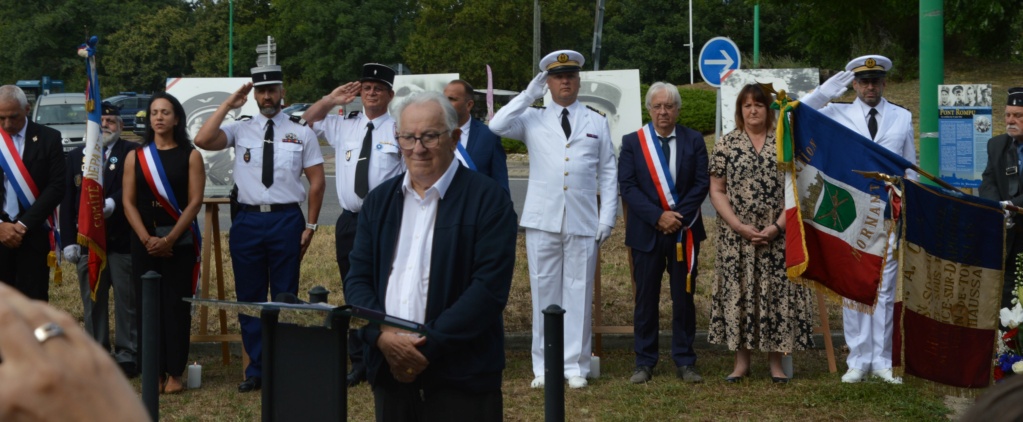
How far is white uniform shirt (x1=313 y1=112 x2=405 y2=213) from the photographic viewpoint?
27.3 feet

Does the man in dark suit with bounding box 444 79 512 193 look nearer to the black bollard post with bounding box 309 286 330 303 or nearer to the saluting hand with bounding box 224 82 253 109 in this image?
the saluting hand with bounding box 224 82 253 109

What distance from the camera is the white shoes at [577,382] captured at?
27.5 feet

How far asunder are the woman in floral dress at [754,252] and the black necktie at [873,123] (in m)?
0.76

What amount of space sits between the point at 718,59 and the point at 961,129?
6626 millimetres

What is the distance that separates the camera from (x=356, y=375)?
8.52m

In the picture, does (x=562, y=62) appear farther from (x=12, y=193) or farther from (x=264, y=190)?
(x=12, y=193)

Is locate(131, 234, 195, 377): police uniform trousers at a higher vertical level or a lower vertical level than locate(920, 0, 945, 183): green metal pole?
lower

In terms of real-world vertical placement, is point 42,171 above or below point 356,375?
above

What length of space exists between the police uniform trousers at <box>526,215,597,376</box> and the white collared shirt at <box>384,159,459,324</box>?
391cm

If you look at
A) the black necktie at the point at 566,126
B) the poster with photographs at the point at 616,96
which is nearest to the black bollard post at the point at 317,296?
the black necktie at the point at 566,126

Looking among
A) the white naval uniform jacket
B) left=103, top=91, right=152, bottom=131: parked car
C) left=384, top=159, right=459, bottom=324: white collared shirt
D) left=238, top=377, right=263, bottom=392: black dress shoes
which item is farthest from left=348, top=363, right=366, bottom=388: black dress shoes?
left=103, top=91, right=152, bottom=131: parked car

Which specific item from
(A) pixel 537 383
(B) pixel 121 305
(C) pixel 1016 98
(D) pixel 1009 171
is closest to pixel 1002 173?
(D) pixel 1009 171

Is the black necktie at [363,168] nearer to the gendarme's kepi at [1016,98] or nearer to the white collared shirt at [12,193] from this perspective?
the white collared shirt at [12,193]

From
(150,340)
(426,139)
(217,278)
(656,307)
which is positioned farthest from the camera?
(217,278)
